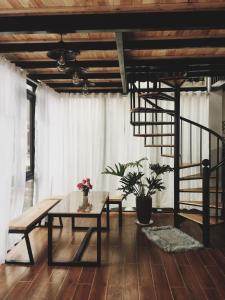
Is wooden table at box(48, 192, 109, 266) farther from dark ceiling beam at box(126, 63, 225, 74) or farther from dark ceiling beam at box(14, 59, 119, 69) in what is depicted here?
dark ceiling beam at box(126, 63, 225, 74)

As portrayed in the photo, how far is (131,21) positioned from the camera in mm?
2764

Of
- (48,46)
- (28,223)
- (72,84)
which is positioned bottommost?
(28,223)

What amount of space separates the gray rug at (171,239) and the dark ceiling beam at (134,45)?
274 centimetres

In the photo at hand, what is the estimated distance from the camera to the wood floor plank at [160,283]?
2985 millimetres

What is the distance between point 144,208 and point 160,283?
2225mm

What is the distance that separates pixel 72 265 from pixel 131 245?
1087 millimetres

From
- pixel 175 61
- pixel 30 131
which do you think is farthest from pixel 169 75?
pixel 30 131

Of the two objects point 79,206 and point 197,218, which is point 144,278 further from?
point 197,218

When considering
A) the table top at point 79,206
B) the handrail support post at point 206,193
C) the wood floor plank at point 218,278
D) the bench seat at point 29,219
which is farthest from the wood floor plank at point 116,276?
the handrail support post at point 206,193

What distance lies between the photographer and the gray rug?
13.9ft

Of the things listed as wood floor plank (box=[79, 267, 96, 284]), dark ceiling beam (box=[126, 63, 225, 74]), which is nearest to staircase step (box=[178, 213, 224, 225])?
wood floor plank (box=[79, 267, 96, 284])

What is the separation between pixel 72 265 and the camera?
3715 millimetres

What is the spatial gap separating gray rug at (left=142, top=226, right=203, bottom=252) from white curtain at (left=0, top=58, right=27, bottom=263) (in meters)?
2.17

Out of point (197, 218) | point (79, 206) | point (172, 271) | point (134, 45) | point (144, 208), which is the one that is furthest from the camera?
point (144, 208)
